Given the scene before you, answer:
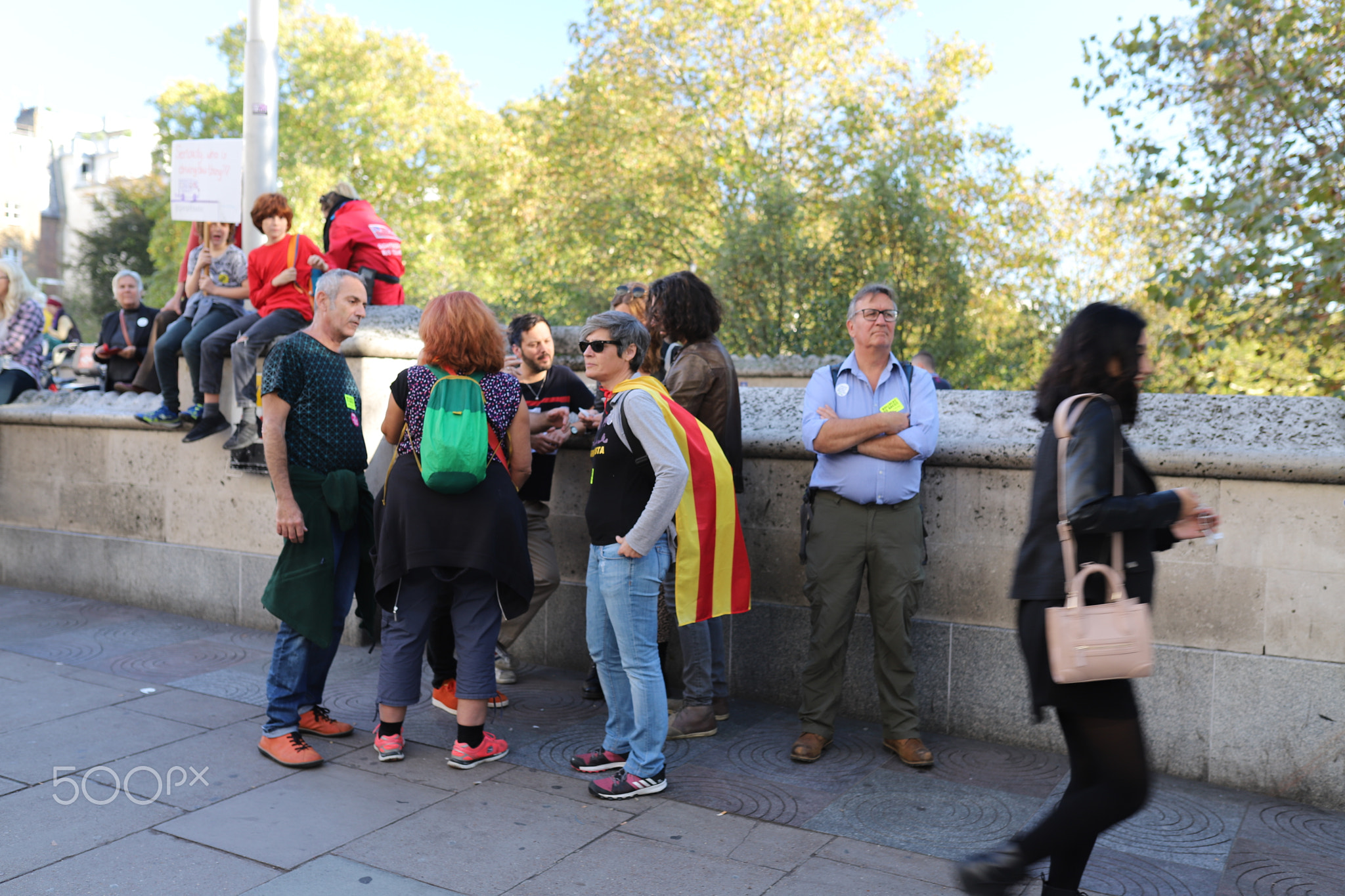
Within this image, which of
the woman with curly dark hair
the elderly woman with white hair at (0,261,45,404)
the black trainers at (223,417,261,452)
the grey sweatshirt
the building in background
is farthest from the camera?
the building in background

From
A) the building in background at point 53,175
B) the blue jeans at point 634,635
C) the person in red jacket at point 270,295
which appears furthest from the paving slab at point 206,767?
the building in background at point 53,175

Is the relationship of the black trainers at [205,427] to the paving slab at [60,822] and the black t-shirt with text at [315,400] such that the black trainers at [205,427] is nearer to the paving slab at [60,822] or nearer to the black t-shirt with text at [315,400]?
the black t-shirt with text at [315,400]

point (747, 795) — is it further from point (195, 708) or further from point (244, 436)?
point (244, 436)

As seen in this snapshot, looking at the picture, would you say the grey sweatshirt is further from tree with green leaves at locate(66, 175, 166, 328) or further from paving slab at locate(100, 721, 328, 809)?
tree with green leaves at locate(66, 175, 166, 328)

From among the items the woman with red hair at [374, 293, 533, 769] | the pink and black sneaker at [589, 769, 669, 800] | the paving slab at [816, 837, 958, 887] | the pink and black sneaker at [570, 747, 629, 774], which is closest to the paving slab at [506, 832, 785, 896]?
the paving slab at [816, 837, 958, 887]

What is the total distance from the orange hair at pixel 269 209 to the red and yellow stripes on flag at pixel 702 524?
351 cm

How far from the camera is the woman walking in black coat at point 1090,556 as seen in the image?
8.79ft

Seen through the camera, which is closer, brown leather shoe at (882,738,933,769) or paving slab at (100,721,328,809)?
paving slab at (100,721,328,809)

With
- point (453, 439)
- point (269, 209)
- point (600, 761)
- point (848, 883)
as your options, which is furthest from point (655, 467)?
point (269, 209)

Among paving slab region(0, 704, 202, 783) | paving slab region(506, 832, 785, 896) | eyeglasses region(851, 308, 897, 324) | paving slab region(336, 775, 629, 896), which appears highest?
eyeglasses region(851, 308, 897, 324)

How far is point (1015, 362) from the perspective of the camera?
57.2 feet

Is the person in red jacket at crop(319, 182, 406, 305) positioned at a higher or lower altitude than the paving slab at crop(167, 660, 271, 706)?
higher

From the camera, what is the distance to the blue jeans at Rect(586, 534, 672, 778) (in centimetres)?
393

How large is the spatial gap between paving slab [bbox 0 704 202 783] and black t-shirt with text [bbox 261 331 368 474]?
1.39 metres
